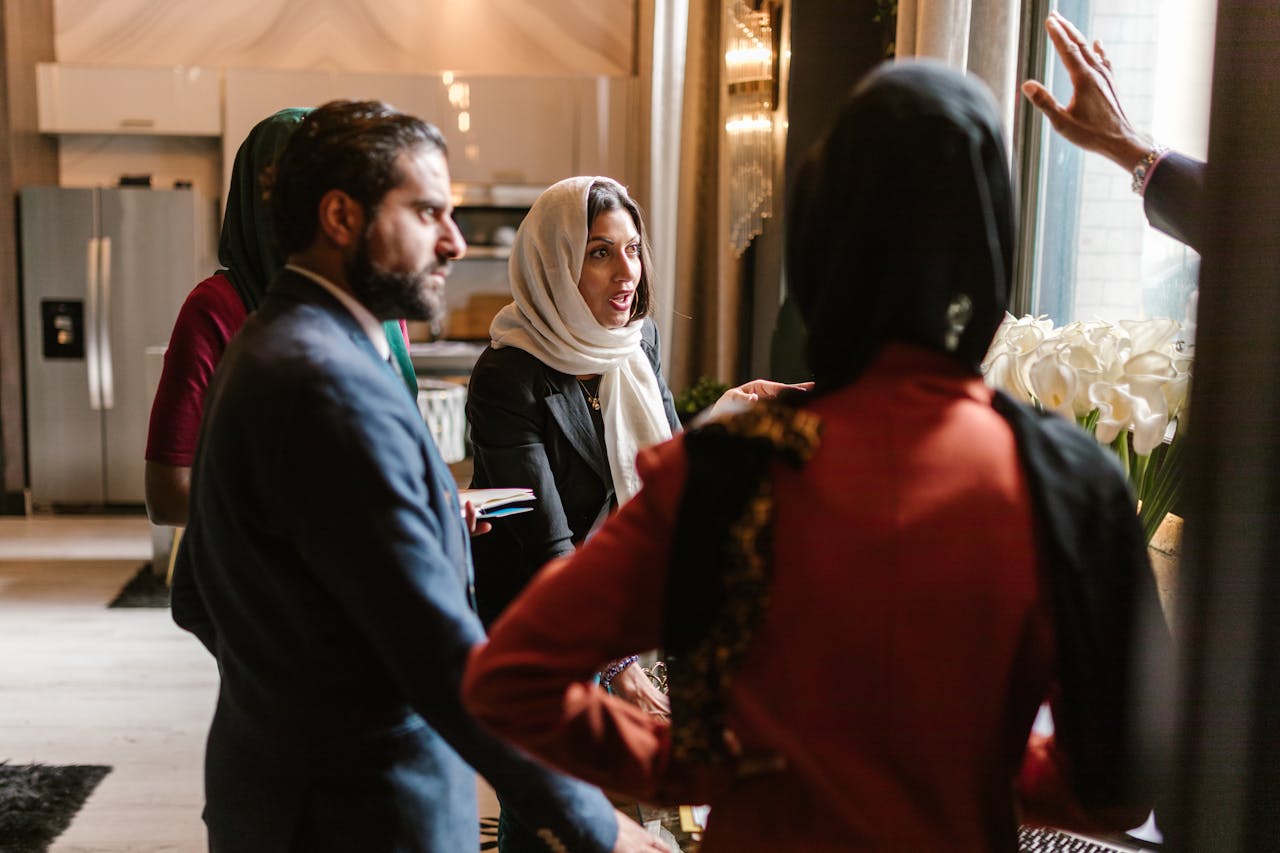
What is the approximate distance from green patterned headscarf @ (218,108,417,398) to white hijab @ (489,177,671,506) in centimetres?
37

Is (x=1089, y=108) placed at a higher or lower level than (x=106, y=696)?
higher

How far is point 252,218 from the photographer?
63.6 inches

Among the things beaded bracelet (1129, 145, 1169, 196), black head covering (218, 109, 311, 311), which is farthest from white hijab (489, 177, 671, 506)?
beaded bracelet (1129, 145, 1169, 196)

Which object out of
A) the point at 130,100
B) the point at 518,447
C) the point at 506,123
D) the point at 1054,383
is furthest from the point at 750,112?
the point at 130,100

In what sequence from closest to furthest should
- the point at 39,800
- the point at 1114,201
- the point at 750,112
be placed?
the point at 1114,201 < the point at 39,800 < the point at 750,112

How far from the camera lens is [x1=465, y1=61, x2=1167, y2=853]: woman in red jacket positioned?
0.77m

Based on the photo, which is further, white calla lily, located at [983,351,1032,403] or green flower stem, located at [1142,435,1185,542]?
white calla lily, located at [983,351,1032,403]

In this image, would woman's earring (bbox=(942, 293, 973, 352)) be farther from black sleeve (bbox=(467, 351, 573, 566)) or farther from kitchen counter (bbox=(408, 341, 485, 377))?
kitchen counter (bbox=(408, 341, 485, 377))

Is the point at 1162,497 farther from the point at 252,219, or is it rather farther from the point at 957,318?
the point at 252,219

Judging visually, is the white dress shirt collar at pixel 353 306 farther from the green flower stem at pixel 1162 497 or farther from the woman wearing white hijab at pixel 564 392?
the green flower stem at pixel 1162 497

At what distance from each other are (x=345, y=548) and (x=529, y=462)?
0.79 metres

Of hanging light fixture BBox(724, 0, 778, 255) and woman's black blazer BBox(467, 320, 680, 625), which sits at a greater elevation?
hanging light fixture BBox(724, 0, 778, 255)

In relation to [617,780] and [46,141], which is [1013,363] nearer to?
[617,780]

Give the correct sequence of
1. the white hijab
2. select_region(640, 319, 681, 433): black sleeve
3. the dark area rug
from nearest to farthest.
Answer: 1. the white hijab
2. select_region(640, 319, 681, 433): black sleeve
3. the dark area rug
